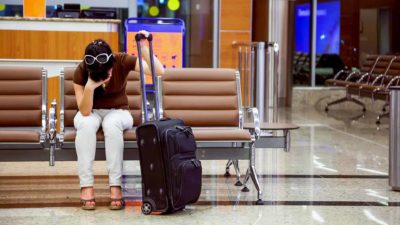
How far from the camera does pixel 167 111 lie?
6395mm

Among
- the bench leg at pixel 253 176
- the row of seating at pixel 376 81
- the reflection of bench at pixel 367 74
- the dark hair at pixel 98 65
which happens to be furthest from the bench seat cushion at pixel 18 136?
the reflection of bench at pixel 367 74

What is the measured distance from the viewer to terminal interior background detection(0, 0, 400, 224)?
5566 millimetres

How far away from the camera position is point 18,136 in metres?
5.83

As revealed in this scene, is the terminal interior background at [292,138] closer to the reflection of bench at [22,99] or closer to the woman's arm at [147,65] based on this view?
the reflection of bench at [22,99]

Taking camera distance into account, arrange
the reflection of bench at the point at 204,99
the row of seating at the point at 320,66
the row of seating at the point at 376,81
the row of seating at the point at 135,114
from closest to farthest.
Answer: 1. the row of seating at the point at 135,114
2. the reflection of bench at the point at 204,99
3. the row of seating at the point at 376,81
4. the row of seating at the point at 320,66

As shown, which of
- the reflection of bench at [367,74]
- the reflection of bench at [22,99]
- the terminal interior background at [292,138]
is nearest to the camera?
the terminal interior background at [292,138]

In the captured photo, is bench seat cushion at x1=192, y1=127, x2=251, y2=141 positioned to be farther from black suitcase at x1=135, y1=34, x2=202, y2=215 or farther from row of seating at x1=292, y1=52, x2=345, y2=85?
row of seating at x1=292, y1=52, x2=345, y2=85

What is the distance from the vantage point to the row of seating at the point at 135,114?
5.93 meters

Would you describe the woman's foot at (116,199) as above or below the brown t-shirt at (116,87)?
below

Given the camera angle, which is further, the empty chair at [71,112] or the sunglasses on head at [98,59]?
the empty chair at [71,112]

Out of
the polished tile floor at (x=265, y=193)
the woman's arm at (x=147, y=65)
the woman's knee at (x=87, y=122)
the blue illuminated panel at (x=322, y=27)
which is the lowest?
the polished tile floor at (x=265, y=193)

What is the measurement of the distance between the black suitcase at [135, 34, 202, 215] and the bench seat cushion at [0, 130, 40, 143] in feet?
2.72

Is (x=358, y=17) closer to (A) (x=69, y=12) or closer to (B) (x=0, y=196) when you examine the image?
(A) (x=69, y=12)

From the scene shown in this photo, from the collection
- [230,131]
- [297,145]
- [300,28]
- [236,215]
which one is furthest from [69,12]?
[300,28]
